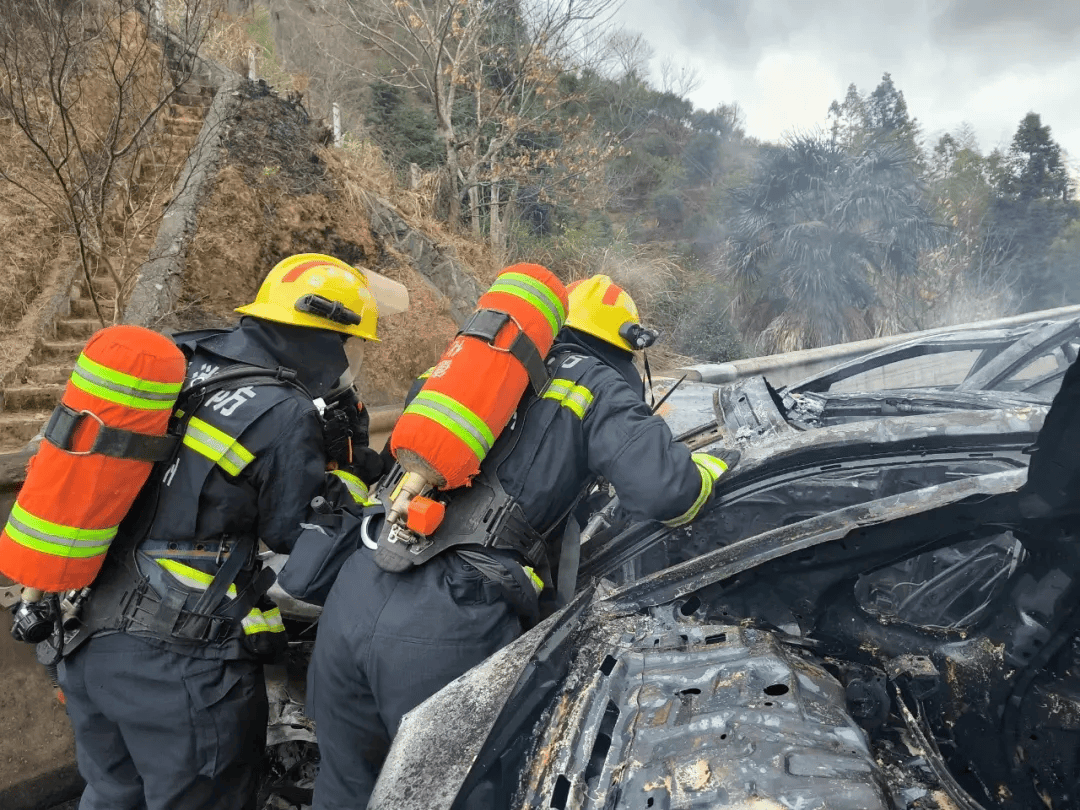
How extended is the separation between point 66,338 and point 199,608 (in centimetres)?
588

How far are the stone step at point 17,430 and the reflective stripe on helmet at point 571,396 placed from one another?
533cm

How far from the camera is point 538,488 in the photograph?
84.6 inches

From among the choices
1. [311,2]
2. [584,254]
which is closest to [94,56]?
[584,254]

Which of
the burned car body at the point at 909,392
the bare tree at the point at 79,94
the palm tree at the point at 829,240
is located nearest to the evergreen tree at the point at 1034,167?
the palm tree at the point at 829,240

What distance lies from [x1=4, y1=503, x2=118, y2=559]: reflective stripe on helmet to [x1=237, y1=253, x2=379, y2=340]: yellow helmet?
0.89 m

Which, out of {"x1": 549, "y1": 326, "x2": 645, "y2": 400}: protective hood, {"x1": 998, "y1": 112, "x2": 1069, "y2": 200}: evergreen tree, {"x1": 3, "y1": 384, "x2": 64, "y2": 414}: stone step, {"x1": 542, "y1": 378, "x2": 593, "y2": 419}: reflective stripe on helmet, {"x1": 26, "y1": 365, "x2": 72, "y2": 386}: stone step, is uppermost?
{"x1": 998, "y1": 112, "x2": 1069, "y2": 200}: evergreen tree

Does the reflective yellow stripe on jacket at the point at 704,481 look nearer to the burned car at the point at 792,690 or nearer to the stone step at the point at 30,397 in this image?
the burned car at the point at 792,690

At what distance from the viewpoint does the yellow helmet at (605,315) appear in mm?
2500

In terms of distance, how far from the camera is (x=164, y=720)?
2.17 metres

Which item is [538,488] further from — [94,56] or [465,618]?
[94,56]

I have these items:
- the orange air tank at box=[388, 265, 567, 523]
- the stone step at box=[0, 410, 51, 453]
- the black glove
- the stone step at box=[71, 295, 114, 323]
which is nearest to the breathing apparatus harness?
the black glove

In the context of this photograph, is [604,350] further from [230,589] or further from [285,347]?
[230,589]

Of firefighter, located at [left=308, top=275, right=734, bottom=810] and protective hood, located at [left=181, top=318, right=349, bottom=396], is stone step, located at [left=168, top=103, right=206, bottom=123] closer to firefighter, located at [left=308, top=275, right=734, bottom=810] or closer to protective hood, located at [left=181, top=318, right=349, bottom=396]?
protective hood, located at [left=181, top=318, right=349, bottom=396]

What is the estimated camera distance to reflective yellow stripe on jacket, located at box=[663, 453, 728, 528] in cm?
215
